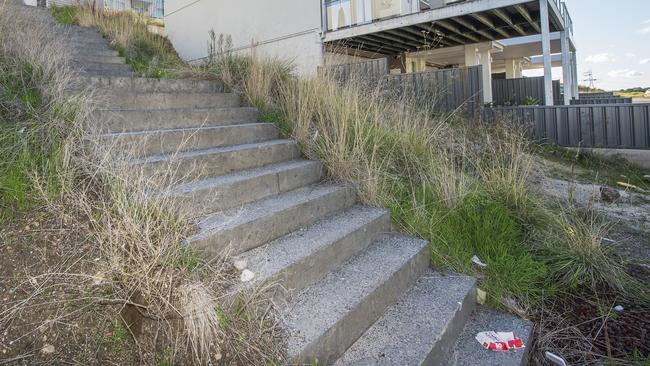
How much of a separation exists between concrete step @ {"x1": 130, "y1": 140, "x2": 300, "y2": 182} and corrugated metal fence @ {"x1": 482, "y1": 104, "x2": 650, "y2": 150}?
4627 millimetres

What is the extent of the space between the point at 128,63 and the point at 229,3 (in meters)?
6.58

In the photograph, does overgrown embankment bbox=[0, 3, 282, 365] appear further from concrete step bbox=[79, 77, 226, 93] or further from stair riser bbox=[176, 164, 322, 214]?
concrete step bbox=[79, 77, 226, 93]

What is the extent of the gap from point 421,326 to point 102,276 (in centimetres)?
Answer: 151

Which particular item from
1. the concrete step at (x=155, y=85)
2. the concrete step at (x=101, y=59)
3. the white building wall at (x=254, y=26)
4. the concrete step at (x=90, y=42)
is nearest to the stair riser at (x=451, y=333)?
the concrete step at (x=155, y=85)

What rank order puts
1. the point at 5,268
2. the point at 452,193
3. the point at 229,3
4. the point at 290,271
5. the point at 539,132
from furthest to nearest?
the point at 229,3, the point at 539,132, the point at 452,193, the point at 290,271, the point at 5,268

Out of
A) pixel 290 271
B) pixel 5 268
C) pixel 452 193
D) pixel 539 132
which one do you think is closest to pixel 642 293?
pixel 452 193

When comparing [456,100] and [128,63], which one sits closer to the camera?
[128,63]

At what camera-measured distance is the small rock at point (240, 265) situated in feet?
6.79

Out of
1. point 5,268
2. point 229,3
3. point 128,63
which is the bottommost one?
point 5,268

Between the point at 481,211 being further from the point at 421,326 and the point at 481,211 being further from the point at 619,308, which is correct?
the point at 421,326

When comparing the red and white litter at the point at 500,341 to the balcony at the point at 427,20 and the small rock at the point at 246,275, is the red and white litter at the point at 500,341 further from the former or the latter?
the balcony at the point at 427,20

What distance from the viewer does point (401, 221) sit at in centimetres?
314

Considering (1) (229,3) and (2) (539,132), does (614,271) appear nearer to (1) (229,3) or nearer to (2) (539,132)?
(2) (539,132)

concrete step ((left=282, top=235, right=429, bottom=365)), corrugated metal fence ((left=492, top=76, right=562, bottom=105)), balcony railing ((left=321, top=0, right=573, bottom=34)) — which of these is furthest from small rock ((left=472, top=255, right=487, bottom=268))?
corrugated metal fence ((left=492, top=76, right=562, bottom=105))
